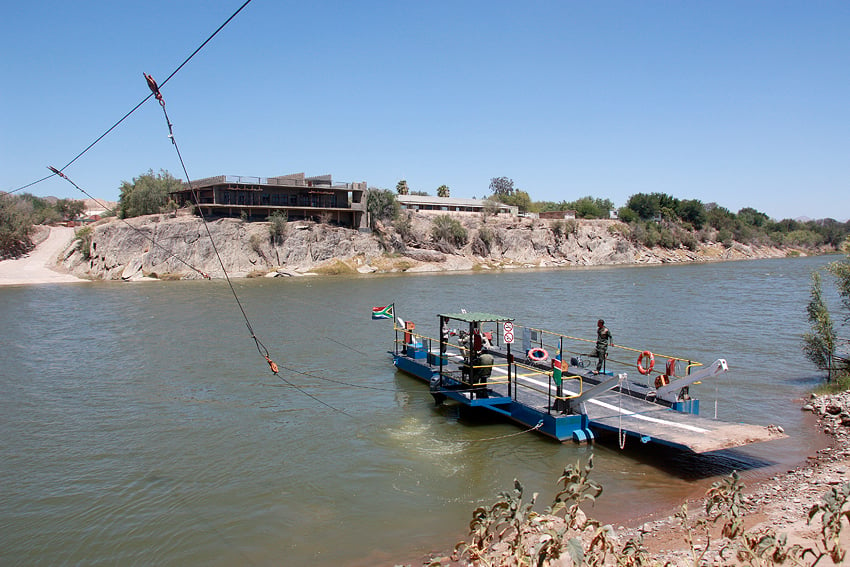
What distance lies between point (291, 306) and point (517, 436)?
30.3m

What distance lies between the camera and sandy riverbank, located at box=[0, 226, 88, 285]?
67188mm

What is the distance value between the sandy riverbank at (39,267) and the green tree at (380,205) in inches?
1459

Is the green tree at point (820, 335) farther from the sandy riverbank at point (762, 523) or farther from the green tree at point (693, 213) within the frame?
the green tree at point (693, 213)

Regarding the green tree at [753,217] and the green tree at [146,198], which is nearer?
the green tree at [146,198]

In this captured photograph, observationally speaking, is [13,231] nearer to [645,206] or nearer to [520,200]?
[520,200]

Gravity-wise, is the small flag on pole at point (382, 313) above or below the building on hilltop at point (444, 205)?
below

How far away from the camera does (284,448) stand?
15.0 meters

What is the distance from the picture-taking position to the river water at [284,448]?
10914mm

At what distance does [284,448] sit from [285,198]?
69061mm

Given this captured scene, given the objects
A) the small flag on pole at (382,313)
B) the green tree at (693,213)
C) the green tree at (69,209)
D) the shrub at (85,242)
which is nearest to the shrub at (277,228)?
the shrub at (85,242)

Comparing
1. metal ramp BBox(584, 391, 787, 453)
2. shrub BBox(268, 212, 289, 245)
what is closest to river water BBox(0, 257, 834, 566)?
metal ramp BBox(584, 391, 787, 453)

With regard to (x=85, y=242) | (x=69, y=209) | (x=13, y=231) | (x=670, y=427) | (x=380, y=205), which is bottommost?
(x=670, y=427)

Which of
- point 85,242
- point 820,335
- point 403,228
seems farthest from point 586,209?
point 820,335

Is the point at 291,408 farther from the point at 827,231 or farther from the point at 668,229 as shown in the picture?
the point at 827,231
